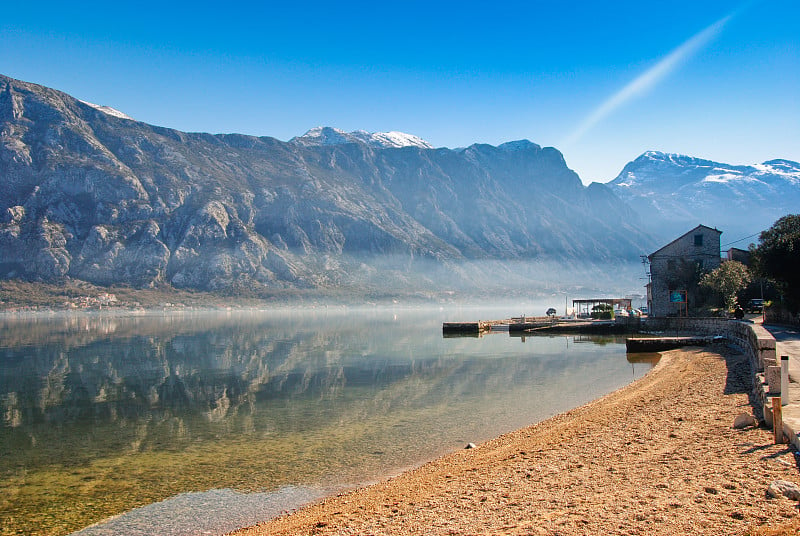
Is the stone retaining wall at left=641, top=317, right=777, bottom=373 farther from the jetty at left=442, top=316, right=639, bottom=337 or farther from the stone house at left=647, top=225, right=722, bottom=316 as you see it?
the stone house at left=647, top=225, right=722, bottom=316

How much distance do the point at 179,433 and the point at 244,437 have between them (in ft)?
9.40

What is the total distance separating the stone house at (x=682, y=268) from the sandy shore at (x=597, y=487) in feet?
A: 188

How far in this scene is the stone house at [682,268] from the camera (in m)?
68.7

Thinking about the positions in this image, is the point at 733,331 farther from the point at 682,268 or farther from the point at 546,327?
the point at 546,327

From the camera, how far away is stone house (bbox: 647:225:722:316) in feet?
225

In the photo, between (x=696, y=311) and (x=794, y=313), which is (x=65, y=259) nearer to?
(x=696, y=311)

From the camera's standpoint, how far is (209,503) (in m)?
13.4

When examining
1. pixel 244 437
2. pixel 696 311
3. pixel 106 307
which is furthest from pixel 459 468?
pixel 106 307

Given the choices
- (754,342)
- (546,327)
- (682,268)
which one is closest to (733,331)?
(754,342)

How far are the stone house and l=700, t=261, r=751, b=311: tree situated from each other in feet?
28.4

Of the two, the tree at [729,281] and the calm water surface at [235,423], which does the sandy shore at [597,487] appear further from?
the tree at [729,281]

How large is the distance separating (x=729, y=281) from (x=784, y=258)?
21856 millimetres

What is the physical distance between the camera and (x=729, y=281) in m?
57.0

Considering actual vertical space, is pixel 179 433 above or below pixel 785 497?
below
